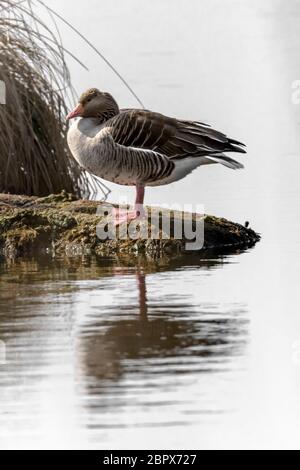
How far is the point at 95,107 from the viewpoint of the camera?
1405cm

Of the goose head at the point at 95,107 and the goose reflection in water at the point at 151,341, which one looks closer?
the goose reflection in water at the point at 151,341

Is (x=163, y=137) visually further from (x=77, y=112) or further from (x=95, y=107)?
(x=77, y=112)

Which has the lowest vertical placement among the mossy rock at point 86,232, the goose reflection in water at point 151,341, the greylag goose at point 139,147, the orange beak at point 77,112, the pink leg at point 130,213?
the goose reflection in water at point 151,341

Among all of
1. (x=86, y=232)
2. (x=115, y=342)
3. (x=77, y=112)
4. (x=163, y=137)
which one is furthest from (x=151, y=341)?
(x=77, y=112)

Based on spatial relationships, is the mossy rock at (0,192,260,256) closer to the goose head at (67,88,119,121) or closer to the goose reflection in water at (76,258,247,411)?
the goose head at (67,88,119,121)

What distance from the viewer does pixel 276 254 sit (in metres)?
12.8

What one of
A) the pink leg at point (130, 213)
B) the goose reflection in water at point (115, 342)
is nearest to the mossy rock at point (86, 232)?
the pink leg at point (130, 213)

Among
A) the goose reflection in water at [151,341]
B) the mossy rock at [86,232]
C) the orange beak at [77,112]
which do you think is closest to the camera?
the goose reflection in water at [151,341]

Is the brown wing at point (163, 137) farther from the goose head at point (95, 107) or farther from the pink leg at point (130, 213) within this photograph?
the pink leg at point (130, 213)

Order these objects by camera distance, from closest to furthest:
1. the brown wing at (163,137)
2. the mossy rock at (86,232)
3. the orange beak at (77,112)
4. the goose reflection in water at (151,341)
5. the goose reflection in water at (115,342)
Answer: the goose reflection in water at (115,342)
the goose reflection in water at (151,341)
the mossy rock at (86,232)
the brown wing at (163,137)
the orange beak at (77,112)

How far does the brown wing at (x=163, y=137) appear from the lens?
13.6 m

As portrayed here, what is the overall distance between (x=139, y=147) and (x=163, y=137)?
0.91 feet

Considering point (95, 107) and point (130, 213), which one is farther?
point (95, 107)

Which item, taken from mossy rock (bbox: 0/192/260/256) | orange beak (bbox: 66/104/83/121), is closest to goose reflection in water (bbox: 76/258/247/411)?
mossy rock (bbox: 0/192/260/256)
